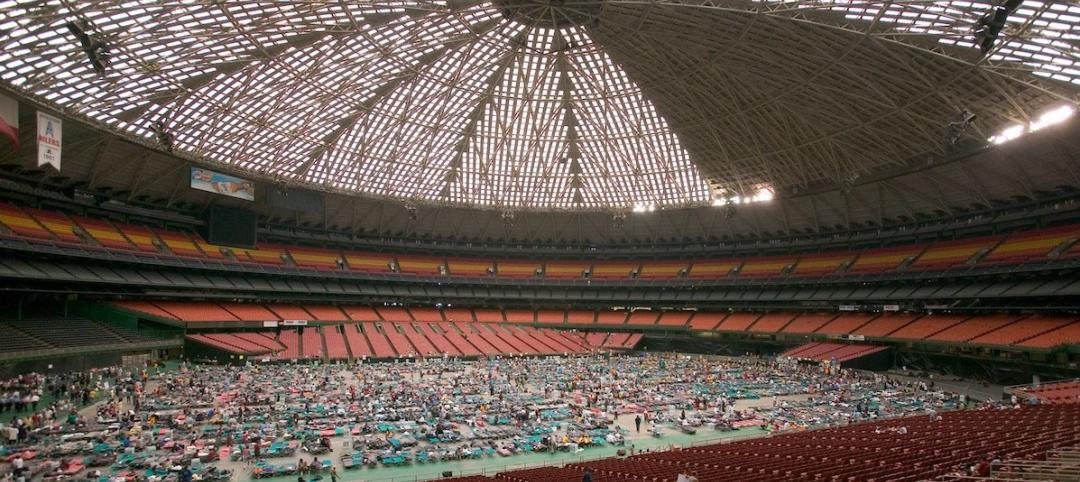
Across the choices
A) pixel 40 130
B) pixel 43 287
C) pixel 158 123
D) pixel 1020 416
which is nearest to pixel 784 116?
pixel 1020 416

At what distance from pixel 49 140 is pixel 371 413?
24452 millimetres

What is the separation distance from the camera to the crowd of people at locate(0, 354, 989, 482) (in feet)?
81.4

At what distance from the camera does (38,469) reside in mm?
21578

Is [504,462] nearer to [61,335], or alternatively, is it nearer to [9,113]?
[61,335]

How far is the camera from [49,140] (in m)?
34.8

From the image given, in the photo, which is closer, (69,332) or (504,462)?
(504,462)

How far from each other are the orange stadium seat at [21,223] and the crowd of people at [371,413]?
14765 millimetres

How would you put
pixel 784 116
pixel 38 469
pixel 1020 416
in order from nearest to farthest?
pixel 38 469
pixel 1020 416
pixel 784 116

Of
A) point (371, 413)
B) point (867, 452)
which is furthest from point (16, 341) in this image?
point (867, 452)

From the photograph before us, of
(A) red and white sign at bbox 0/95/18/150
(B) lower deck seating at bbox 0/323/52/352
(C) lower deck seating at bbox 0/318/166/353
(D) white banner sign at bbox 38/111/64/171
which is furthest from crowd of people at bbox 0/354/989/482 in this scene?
(A) red and white sign at bbox 0/95/18/150

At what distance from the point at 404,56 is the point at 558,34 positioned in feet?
39.0

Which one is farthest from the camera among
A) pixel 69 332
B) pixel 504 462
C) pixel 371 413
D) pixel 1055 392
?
pixel 69 332

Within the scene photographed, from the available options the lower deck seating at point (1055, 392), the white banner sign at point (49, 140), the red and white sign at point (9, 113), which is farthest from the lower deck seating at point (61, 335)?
the lower deck seating at point (1055, 392)

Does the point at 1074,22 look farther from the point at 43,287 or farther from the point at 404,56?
the point at 43,287
